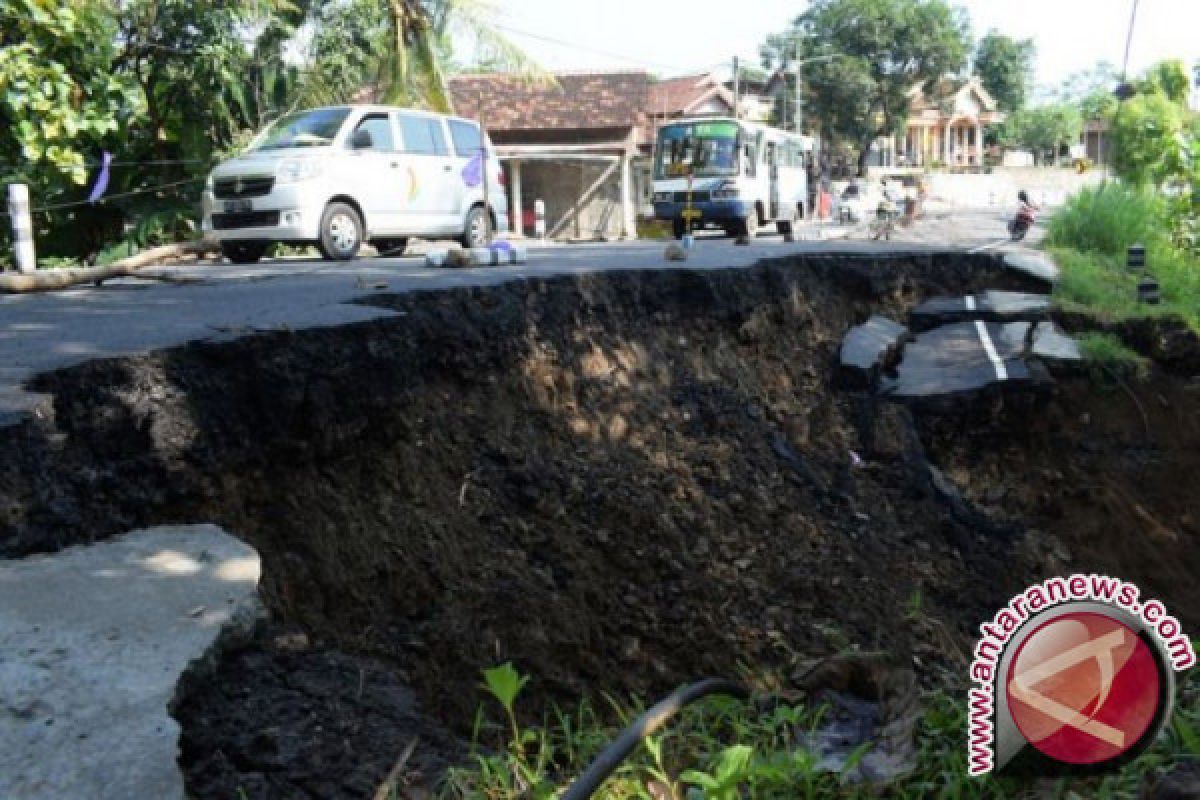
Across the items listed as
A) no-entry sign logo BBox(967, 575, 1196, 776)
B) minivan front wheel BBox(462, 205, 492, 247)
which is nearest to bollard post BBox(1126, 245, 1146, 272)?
minivan front wheel BBox(462, 205, 492, 247)

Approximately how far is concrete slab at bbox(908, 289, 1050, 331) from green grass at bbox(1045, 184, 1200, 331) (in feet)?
1.13

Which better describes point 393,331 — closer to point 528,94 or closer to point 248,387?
point 248,387

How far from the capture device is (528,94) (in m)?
32.3

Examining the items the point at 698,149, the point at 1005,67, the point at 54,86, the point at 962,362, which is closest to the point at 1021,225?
the point at 698,149

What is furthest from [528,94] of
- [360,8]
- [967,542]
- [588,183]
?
[967,542]

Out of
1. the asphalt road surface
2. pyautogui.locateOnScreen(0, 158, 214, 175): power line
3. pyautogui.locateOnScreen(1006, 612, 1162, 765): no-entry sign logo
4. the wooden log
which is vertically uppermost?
pyautogui.locateOnScreen(0, 158, 214, 175): power line

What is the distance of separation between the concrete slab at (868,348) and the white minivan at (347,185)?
17.2 feet

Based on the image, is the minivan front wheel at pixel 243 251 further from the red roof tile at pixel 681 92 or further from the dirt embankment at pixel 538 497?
the red roof tile at pixel 681 92

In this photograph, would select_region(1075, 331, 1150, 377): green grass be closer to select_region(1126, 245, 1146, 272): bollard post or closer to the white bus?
select_region(1126, 245, 1146, 272): bollard post

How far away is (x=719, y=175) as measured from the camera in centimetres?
2345

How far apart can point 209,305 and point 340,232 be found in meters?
5.66

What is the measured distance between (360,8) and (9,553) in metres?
17.6

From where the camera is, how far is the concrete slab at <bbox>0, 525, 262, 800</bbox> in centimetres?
203

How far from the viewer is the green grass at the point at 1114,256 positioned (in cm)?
1173
